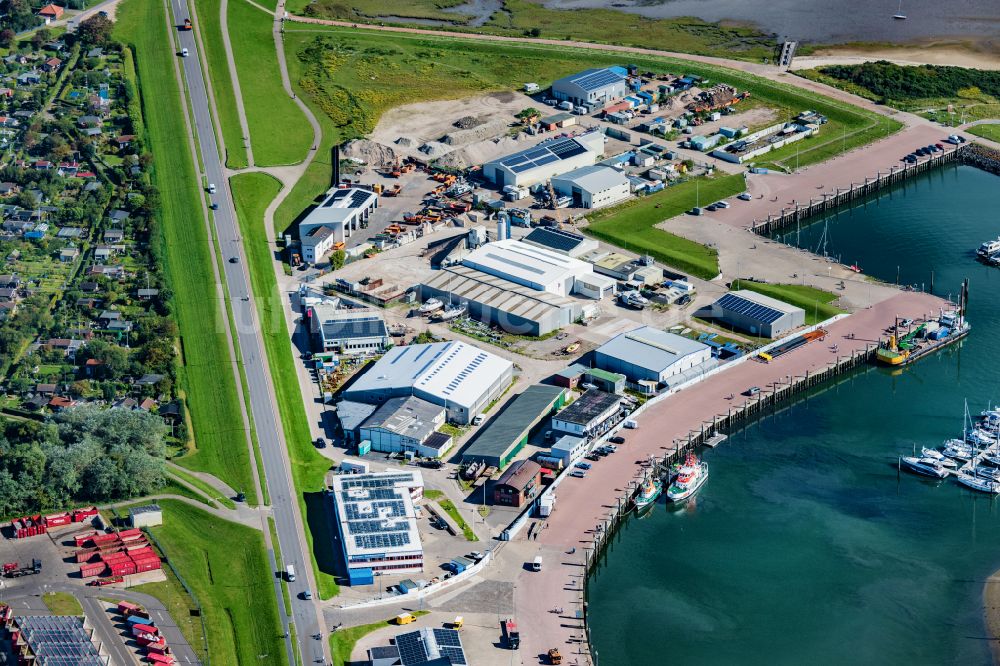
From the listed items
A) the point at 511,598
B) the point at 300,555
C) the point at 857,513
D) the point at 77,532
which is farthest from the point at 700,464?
the point at 77,532

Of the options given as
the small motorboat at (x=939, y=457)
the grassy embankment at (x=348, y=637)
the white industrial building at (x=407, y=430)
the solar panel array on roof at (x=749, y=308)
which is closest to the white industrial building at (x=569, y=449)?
the white industrial building at (x=407, y=430)

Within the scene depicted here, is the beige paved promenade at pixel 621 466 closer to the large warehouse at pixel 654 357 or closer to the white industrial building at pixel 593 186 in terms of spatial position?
the large warehouse at pixel 654 357

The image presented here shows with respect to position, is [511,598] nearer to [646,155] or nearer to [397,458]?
[397,458]

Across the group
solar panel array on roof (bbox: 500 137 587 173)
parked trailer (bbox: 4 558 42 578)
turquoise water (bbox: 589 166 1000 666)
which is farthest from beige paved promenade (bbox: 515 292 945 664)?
solar panel array on roof (bbox: 500 137 587 173)

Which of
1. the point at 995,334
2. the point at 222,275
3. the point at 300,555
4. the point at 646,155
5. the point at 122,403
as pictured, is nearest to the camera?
the point at 300,555

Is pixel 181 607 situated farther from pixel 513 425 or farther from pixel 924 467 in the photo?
pixel 924 467

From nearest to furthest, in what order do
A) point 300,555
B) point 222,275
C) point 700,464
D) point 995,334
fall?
point 300,555
point 700,464
point 995,334
point 222,275

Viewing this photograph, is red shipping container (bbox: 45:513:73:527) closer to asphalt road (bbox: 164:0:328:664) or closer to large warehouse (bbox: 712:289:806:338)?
asphalt road (bbox: 164:0:328:664)
